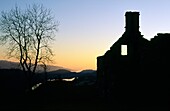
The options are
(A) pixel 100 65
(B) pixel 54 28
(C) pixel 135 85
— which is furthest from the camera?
(B) pixel 54 28

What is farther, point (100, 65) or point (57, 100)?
point (100, 65)

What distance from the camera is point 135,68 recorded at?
31641 mm

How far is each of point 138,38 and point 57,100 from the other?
11.3 metres

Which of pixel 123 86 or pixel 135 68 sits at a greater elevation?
pixel 135 68

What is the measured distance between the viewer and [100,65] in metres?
39.5

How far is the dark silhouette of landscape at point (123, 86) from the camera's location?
2838cm

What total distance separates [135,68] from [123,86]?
2.14 m

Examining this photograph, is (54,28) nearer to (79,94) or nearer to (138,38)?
(79,94)

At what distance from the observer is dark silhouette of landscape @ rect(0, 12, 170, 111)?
28.4 metres

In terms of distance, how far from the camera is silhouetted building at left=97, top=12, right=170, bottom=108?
28391 mm

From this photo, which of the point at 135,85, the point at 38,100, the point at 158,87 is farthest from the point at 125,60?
the point at 38,100

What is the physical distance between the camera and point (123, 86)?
105 ft

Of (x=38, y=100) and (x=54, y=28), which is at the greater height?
(x=54, y=28)

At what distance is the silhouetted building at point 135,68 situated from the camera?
1118 inches
